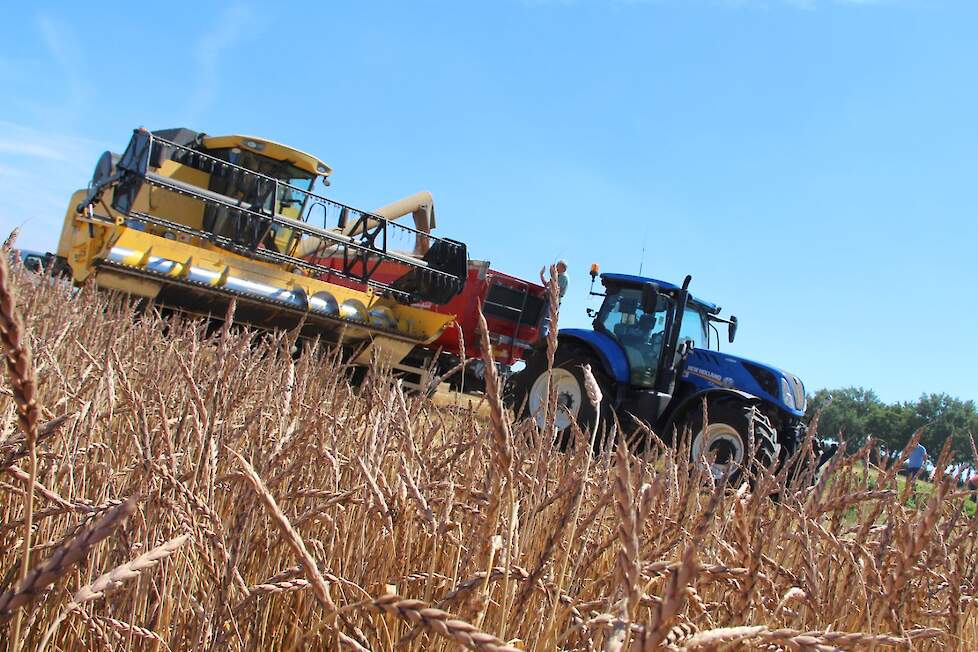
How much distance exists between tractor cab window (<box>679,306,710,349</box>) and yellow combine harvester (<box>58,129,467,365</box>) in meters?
2.76

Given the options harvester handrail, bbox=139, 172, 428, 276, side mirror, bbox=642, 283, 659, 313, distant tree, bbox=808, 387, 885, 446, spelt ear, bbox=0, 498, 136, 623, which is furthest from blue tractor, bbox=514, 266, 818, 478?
distant tree, bbox=808, 387, 885, 446

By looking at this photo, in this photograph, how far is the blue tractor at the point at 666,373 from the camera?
8227 millimetres

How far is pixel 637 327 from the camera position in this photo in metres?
9.38

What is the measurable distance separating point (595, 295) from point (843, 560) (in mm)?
8039

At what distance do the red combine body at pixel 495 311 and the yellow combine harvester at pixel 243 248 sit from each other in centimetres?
96

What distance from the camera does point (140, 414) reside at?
53.9 inches

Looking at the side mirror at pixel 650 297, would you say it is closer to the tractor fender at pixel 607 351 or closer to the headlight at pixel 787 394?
the tractor fender at pixel 607 351

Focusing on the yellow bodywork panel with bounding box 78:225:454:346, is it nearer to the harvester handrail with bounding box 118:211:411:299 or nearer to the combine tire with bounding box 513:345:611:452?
the harvester handrail with bounding box 118:211:411:299

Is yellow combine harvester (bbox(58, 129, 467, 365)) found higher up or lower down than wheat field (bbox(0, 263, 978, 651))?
higher up

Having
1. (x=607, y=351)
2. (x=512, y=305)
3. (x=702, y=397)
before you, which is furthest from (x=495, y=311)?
(x=702, y=397)

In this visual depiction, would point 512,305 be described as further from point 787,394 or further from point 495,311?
point 787,394

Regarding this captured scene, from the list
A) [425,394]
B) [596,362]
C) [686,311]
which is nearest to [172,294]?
[596,362]

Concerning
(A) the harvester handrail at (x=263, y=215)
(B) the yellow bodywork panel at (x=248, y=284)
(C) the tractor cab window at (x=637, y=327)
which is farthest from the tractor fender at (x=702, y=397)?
(A) the harvester handrail at (x=263, y=215)

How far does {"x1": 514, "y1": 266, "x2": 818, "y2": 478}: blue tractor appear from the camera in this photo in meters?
8.23
